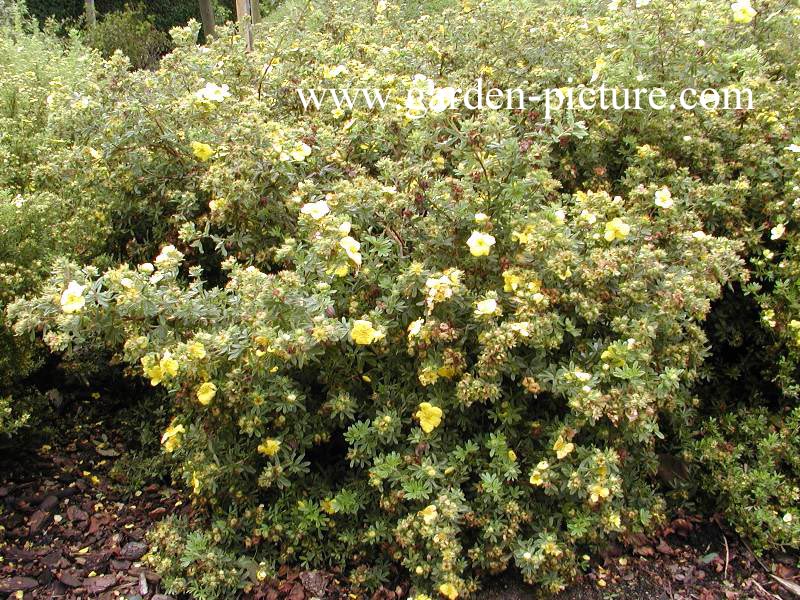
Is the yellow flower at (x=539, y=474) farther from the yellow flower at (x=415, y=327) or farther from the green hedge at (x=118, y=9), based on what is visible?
the green hedge at (x=118, y=9)

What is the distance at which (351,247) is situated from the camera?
7.57 ft

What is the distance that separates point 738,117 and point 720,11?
2.14ft

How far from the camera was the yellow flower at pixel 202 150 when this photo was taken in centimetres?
289

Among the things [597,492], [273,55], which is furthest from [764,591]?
[273,55]

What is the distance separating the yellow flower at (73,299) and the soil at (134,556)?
100 cm

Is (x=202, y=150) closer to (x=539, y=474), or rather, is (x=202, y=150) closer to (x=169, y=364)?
(x=169, y=364)

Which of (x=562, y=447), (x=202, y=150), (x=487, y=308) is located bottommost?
(x=562, y=447)

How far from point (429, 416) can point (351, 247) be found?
1.91 feet

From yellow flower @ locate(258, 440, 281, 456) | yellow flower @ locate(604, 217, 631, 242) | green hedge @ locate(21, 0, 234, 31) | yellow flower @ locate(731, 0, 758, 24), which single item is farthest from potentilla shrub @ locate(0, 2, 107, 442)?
green hedge @ locate(21, 0, 234, 31)

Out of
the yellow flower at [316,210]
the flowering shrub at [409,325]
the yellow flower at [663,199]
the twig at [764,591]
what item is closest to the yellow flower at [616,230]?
the flowering shrub at [409,325]

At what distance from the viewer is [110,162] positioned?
10.6 ft

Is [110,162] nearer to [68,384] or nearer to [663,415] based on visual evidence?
[68,384]

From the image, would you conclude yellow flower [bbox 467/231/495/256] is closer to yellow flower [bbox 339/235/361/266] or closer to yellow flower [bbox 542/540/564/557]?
yellow flower [bbox 339/235/361/266]

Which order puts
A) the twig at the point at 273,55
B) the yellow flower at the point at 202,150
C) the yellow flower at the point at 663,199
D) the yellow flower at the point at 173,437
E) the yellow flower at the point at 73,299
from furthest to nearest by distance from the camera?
the twig at the point at 273,55
the yellow flower at the point at 202,150
the yellow flower at the point at 663,199
the yellow flower at the point at 173,437
the yellow flower at the point at 73,299
